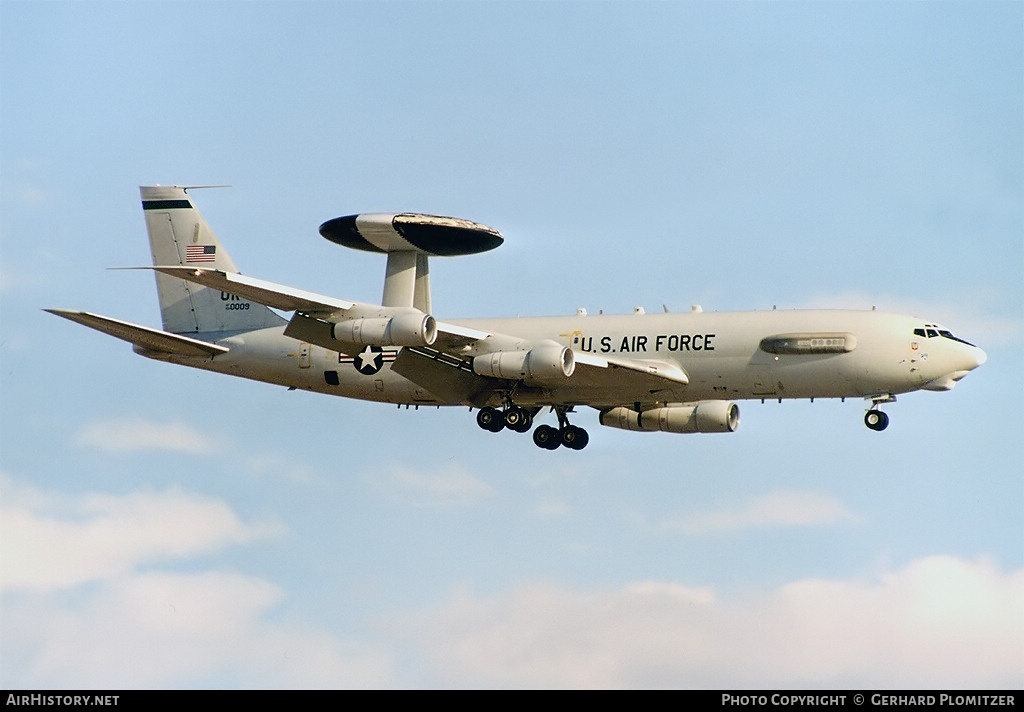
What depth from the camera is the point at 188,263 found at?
61.5m

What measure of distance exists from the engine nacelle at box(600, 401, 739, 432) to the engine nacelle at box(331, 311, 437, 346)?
494 inches

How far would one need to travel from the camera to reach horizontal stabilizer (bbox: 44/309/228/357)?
51875 millimetres

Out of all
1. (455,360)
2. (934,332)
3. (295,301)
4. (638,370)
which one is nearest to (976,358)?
(934,332)

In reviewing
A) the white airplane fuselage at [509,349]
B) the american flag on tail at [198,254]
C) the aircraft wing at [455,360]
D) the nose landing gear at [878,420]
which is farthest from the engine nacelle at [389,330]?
the nose landing gear at [878,420]

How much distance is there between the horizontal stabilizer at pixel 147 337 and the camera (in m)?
51.9

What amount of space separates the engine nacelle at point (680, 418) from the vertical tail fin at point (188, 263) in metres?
13.2

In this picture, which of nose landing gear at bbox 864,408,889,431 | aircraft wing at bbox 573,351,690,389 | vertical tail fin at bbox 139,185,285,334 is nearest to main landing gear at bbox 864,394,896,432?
nose landing gear at bbox 864,408,889,431

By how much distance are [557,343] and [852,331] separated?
9800 mm

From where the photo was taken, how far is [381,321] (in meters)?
50.9
